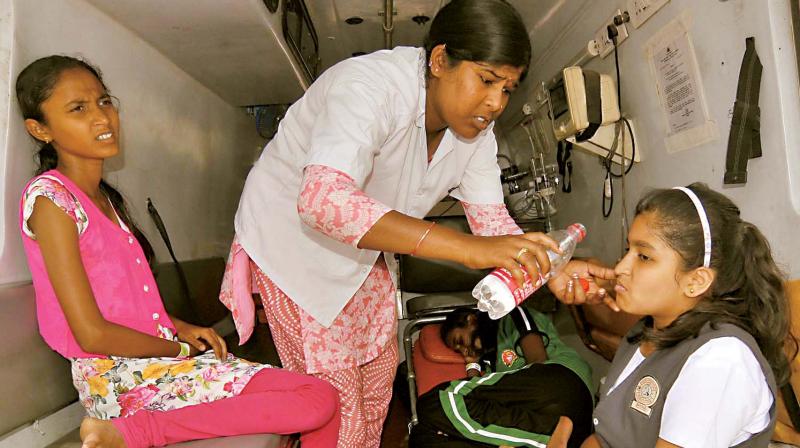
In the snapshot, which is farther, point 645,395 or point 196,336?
point 196,336

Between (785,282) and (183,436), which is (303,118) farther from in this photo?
(785,282)

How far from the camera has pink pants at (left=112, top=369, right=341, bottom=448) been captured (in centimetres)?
140

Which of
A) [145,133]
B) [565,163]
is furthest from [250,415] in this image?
[565,163]

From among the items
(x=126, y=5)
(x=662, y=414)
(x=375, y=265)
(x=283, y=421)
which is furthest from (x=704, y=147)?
(x=126, y=5)

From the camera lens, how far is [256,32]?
257 cm

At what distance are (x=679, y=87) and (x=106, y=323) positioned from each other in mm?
1941

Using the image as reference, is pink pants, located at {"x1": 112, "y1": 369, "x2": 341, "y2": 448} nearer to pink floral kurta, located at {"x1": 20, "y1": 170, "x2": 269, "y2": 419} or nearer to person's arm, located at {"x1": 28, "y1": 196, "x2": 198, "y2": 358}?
pink floral kurta, located at {"x1": 20, "y1": 170, "x2": 269, "y2": 419}

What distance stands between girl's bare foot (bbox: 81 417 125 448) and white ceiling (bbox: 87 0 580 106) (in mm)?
1584

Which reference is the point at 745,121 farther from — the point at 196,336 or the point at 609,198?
the point at 196,336

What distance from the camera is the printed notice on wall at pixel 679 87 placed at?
1888mm

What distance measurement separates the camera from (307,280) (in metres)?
1.60

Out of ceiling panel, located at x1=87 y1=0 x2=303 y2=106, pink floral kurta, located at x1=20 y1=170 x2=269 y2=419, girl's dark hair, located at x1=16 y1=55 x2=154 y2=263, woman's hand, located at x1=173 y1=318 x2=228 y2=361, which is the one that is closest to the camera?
pink floral kurta, located at x1=20 y1=170 x2=269 y2=419

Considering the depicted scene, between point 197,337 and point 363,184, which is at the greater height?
point 363,184

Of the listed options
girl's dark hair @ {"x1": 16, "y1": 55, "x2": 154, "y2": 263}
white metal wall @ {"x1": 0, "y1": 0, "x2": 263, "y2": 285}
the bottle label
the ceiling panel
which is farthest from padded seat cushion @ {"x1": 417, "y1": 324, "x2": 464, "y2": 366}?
girl's dark hair @ {"x1": 16, "y1": 55, "x2": 154, "y2": 263}
